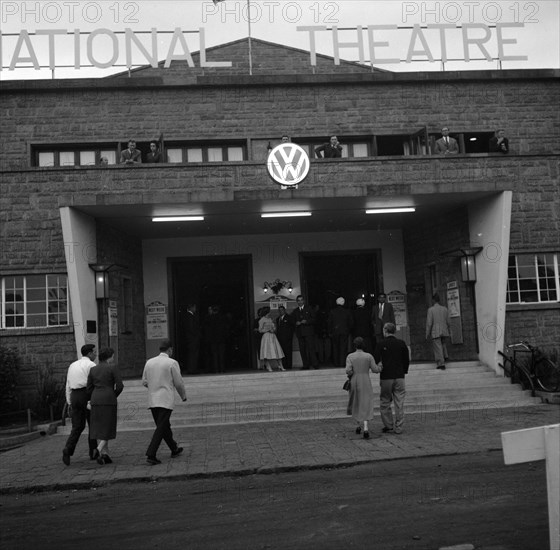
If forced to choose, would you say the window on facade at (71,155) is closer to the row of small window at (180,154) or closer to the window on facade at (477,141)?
the row of small window at (180,154)

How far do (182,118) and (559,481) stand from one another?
17.8m

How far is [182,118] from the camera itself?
20984mm

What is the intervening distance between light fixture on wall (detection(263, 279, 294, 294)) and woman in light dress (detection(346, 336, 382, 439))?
870cm

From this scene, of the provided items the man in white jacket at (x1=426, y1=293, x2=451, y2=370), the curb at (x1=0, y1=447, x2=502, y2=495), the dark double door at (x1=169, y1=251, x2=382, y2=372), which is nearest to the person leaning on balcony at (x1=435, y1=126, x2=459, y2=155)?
the dark double door at (x1=169, y1=251, x2=382, y2=372)

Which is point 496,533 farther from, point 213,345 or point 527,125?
point 527,125

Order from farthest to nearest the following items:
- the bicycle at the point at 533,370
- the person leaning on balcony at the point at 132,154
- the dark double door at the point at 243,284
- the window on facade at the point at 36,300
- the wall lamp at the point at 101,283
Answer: the dark double door at the point at 243,284, the person leaning on balcony at the point at 132,154, the window on facade at the point at 36,300, the wall lamp at the point at 101,283, the bicycle at the point at 533,370

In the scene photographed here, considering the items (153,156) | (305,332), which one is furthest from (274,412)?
(153,156)

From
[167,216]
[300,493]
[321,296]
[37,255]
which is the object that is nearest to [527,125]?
[321,296]

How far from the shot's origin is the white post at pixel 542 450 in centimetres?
432

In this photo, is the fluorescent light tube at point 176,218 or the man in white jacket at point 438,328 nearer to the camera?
the man in white jacket at point 438,328

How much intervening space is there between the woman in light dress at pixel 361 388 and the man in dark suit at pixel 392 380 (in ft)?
0.76

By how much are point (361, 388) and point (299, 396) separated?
4.06 m

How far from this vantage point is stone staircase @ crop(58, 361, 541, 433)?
15.3m

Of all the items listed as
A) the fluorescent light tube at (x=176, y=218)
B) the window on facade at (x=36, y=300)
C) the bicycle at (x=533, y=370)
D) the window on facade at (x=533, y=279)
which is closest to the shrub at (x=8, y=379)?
the window on facade at (x=36, y=300)
